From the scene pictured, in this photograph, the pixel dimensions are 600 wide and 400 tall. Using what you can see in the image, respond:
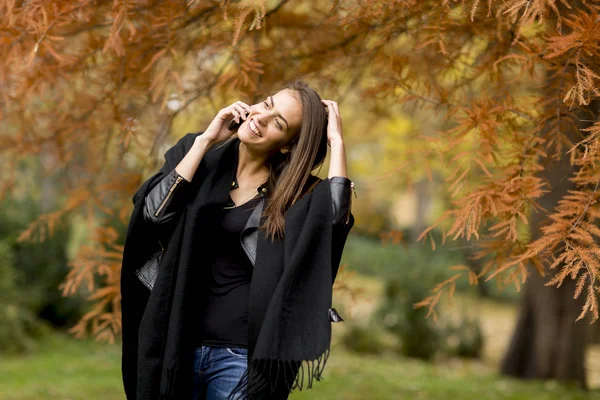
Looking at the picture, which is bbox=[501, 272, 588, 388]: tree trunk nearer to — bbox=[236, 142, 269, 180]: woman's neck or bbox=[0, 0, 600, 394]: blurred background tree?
bbox=[0, 0, 600, 394]: blurred background tree

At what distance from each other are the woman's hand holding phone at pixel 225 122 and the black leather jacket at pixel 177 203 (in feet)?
0.71

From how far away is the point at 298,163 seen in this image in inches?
109

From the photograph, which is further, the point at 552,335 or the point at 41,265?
the point at 41,265

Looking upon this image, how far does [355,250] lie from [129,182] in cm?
1440

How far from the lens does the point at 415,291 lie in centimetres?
1007

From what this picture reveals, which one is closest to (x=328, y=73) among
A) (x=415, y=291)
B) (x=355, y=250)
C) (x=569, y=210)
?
(x=569, y=210)

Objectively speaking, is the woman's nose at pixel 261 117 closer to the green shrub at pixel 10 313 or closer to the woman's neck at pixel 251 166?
the woman's neck at pixel 251 166

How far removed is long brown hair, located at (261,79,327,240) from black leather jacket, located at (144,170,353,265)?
0.06 metres

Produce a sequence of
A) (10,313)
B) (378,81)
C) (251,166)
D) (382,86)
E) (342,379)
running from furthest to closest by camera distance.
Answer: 1. (10,313)
2. (342,379)
3. (378,81)
4. (382,86)
5. (251,166)

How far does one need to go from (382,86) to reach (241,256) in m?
1.63

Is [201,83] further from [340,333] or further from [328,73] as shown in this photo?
[340,333]

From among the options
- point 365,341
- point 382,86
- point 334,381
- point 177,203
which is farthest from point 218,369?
point 365,341

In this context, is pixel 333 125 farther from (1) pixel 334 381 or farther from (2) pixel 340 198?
(1) pixel 334 381

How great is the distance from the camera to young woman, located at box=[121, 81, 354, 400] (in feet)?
8.33
